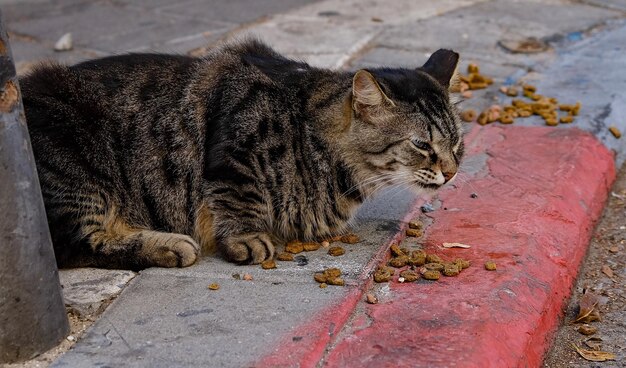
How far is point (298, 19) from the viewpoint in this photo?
683 cm

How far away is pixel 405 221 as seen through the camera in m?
4.02

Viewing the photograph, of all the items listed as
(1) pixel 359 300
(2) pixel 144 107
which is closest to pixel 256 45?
(2) pixel 144 107

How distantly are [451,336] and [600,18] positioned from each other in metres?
4.52

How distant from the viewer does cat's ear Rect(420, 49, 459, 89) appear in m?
4.00

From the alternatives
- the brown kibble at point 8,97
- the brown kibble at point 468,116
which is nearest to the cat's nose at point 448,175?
the brown kibble at point 468,116

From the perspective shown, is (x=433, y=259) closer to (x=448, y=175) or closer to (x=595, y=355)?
(x=448, y=175)

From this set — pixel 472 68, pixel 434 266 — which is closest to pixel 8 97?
pixel 434 266

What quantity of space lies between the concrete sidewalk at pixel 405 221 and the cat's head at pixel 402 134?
0.29 m

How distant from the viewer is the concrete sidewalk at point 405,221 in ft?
9.89

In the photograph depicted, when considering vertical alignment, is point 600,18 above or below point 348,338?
A: above

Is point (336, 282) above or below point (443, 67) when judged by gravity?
below

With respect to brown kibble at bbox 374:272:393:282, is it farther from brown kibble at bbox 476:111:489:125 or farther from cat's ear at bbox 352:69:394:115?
brown kibble at bbox 476:111:489:125

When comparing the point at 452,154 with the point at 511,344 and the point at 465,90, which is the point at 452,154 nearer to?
the point at 511,344

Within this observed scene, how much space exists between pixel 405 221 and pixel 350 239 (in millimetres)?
326
